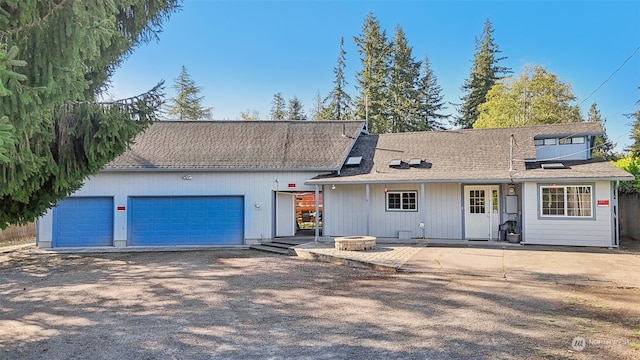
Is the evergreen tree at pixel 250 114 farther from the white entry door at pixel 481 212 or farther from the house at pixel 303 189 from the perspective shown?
the white entry door at pixel 481 212

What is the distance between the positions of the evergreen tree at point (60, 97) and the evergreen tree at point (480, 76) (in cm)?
3090

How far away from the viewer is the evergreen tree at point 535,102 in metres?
25.6

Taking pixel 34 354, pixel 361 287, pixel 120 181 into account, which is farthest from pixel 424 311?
pixel 120 181

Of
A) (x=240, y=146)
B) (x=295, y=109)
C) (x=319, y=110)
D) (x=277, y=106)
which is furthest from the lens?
(x=277, y=106)

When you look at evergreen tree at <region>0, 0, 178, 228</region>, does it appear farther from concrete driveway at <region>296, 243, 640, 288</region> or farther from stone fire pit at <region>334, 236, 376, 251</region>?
stone fire pit at <region>334, 236, 376, 251</region>

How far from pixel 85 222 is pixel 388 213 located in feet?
37.7

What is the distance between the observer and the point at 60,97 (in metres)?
3.54

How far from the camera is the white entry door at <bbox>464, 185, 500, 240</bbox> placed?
13.0m

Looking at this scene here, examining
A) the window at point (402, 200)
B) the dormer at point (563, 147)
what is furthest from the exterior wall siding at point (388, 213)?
the dormer at point (563, 147)

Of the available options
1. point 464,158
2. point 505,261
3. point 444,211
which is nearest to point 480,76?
point 464,158

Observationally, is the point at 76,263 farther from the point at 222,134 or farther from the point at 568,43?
the point at 568,43

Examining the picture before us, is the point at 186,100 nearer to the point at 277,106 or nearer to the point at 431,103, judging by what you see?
the point at 277,106

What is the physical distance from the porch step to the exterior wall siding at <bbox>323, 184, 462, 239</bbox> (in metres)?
1.84

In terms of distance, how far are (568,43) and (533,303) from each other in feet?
50.6
